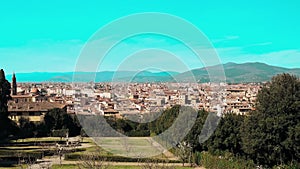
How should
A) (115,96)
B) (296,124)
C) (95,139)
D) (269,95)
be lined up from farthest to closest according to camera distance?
(115,96) → (95,139) → (269,95) → (296,124)

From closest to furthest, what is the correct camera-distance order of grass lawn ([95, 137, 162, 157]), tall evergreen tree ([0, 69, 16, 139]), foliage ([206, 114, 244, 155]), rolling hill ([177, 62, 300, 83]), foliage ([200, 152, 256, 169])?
foliage ([200, 152, 256, 169])
foliage ([206, 114, 244, 155])
grass lawn ([95, 137, 162, 157])
tall evergreen tree ([0, 69, 16, 139])
rolling hill ([177, 62, 300, 83])

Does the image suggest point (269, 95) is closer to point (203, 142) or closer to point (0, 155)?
point (203, 142)

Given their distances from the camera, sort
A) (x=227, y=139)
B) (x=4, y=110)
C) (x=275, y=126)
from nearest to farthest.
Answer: (x=275, y=126) → (x=227, y=139) → (x=4, y=110)

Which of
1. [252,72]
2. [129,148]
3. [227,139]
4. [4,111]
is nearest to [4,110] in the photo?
[4,111]

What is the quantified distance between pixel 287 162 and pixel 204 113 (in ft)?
31.0

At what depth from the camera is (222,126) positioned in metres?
25.8

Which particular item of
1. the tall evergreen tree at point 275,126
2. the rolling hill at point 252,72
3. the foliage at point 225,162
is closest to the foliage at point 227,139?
the foliage at point 225,162

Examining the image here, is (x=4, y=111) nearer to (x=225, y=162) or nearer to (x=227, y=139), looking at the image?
(x=227, y=139)

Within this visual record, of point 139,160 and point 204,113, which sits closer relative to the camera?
point 139,160

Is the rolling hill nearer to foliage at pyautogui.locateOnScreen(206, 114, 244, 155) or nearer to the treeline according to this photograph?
foliage at pyautogui.locateOnScreen(206, 114, 244, 155)

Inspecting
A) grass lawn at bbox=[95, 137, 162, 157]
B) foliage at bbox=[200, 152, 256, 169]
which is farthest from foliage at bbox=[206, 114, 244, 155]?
grass lawn at bbox=[95, 137, 162, 157]

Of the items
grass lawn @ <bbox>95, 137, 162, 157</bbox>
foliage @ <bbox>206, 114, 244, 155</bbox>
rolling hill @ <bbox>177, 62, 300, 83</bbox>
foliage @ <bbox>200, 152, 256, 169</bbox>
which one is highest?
rolling hill @ <bbox>177, 62, 300, 83</bbox>

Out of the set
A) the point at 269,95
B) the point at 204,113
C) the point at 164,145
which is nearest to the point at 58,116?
the point at 164,145

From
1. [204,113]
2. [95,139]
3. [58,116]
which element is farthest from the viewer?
[58,116]
